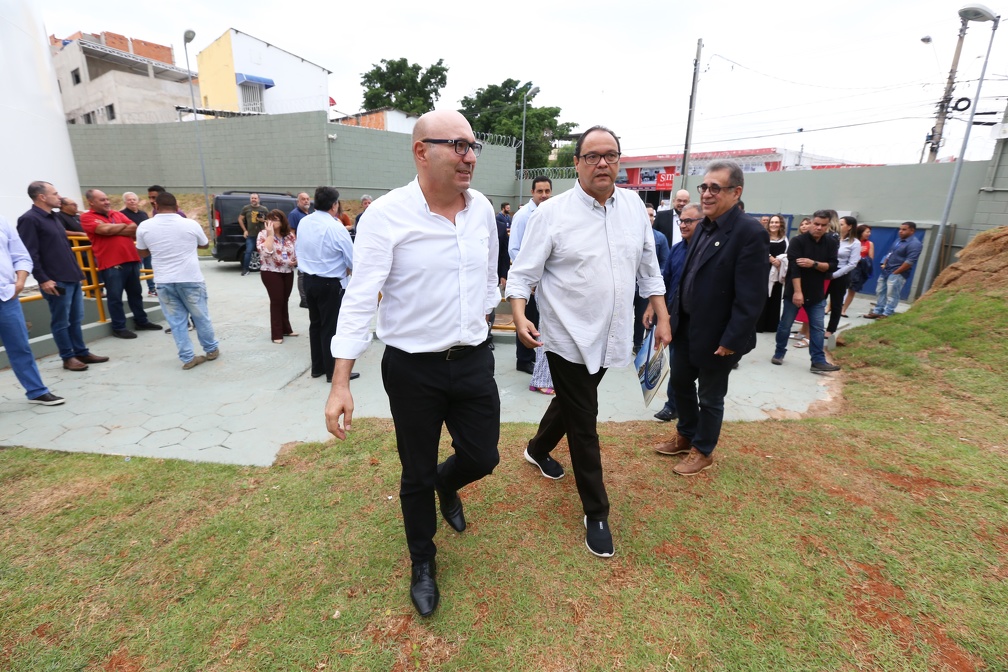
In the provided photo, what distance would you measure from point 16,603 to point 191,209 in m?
22.8

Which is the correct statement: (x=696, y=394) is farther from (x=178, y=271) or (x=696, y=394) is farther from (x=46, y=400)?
(x=46, y=400)

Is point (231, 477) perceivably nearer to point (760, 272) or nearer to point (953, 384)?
point (760, 272)

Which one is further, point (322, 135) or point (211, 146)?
point (211, 146)

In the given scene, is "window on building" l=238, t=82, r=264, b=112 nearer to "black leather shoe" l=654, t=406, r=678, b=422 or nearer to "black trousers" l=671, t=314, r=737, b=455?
"black leather shoe" l=654, t=406, r=678, b=422

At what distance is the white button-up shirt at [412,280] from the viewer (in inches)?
73.7

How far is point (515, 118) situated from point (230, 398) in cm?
3296

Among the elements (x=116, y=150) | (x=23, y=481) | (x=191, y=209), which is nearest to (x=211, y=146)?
(x=191, y=209)

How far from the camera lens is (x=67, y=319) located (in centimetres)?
495

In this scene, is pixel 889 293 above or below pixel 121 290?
below

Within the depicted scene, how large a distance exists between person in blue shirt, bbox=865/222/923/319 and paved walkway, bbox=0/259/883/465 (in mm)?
3592

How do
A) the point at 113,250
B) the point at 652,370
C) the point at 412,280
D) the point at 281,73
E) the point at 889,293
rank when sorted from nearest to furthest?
the point at 412,280 → the point at 652,370 → the point at 113,250 → the point at 889,293 → the point at 281,73

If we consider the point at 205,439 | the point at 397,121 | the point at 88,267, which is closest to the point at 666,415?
the point at 205,439

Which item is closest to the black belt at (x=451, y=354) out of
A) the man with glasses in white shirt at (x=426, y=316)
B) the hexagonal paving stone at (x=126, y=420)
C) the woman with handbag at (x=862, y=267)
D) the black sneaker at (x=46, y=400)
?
the man with glasses in white shirt at (x=426, y=316)

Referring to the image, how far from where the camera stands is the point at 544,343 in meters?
2.46
